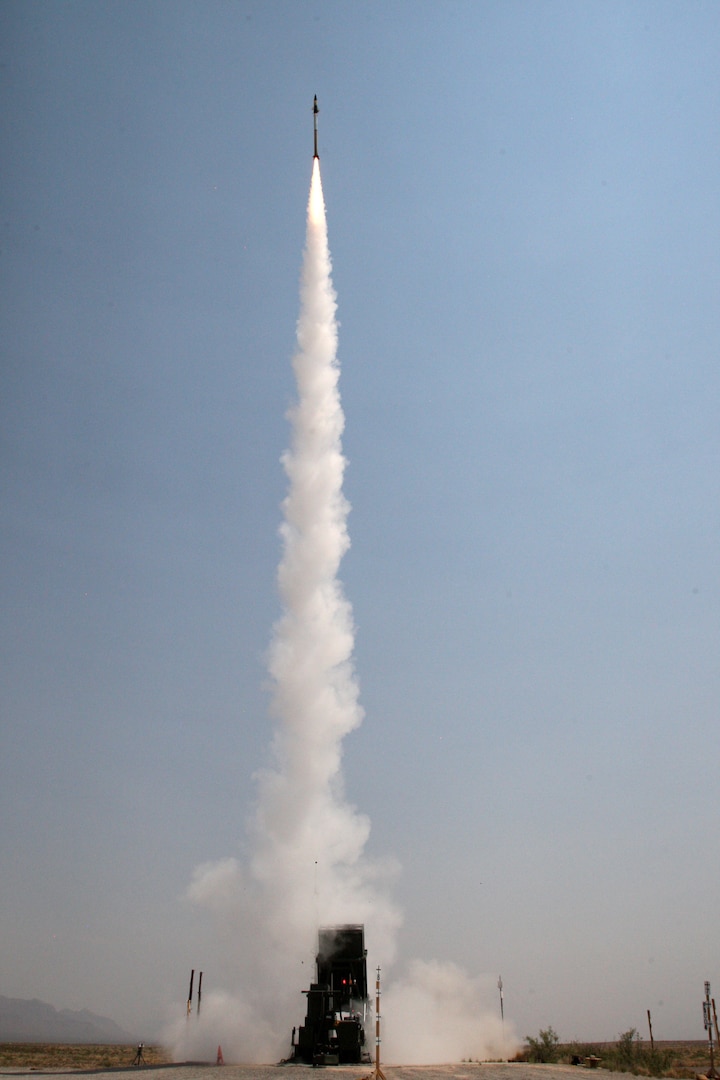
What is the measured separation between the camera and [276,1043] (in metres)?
33.9

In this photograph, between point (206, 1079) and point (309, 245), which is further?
point (309, 245)

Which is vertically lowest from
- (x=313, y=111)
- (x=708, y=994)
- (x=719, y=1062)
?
(x=719, y=1062)

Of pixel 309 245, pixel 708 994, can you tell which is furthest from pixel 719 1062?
pixel 309 245

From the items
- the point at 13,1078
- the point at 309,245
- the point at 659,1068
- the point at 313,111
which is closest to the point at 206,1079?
the point at 13,1078

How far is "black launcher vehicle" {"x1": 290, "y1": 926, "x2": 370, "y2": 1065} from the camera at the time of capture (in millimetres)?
28359

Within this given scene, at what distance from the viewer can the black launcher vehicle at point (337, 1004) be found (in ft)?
93.0

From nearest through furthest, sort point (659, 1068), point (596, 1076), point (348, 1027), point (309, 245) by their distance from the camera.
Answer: point (596, 1076) < point (348, 1027) < point (659, 1068) < point (309, 245)

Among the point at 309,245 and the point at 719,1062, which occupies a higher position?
the point at 309,245

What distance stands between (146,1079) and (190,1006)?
56.4 feet

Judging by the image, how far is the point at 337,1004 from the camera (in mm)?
30719

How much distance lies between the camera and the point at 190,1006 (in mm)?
38031

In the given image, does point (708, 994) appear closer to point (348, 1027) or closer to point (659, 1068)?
point (659, 1068)

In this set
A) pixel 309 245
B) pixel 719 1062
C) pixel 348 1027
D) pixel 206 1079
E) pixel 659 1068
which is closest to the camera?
pixel 206 1079

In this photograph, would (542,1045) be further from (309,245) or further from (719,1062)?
(309,245)
